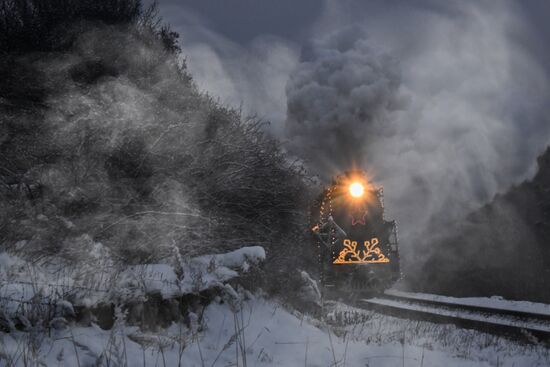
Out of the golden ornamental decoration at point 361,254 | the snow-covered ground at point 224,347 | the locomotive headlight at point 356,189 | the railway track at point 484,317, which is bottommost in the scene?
the railway track at point 484,317

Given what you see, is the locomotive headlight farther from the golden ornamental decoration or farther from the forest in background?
the forest in background

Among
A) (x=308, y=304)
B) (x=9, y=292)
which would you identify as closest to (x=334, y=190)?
(x=308, y=304)

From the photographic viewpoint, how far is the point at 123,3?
10.8 metres

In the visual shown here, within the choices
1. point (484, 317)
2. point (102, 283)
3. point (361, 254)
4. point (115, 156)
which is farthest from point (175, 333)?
point (361, 254)

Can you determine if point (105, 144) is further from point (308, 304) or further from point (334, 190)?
point (334, 190)

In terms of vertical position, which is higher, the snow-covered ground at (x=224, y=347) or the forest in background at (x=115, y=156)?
the forest in background at (x=115, y=156)

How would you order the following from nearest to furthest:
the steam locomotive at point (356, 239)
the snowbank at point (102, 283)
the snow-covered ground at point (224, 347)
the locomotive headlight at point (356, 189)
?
the snow-covered ground at point (224, 347) < the snowbank at point (102, 283) < the steam locomotive at point (356, 239) < the locomotive headlight at point (356, 189)

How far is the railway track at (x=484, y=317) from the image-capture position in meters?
6.50

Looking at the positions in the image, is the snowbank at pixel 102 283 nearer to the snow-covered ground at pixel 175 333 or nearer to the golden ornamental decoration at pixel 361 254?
the snow-covered ground at pixel 175 333

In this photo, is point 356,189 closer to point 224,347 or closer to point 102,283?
point 102,283

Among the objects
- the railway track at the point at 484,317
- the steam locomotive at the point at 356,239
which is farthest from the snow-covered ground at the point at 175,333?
the steam locomotive at the point at 356,239

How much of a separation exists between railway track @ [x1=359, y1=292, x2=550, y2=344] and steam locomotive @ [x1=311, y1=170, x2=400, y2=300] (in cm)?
77

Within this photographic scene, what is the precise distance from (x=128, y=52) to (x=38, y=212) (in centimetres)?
530

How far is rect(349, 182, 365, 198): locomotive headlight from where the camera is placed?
12.0m
